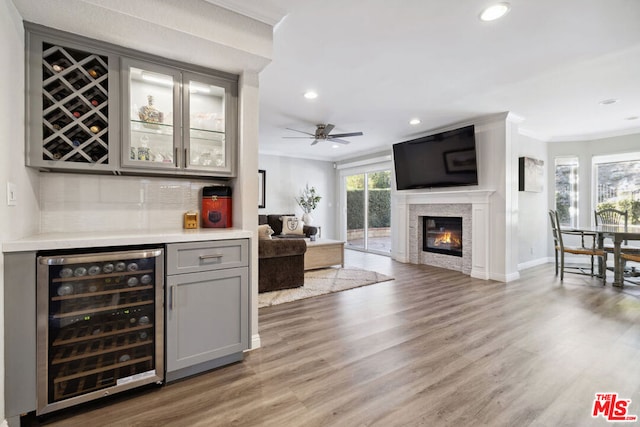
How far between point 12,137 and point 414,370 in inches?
111

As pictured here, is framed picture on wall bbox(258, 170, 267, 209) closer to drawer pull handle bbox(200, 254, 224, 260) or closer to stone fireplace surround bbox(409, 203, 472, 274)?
stone fireplace surround bbox(409, 203, 472, 274)

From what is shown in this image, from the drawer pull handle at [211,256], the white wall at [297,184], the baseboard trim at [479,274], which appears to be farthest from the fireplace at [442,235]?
the drawer pull handle at [211,256]

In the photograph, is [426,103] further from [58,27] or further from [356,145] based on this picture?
[58,27]

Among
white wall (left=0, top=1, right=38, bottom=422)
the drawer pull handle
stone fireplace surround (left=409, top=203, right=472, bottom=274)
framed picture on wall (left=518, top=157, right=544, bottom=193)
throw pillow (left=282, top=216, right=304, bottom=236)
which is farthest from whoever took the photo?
throw pillow (left=282, top=216, right=304, bottom=236)

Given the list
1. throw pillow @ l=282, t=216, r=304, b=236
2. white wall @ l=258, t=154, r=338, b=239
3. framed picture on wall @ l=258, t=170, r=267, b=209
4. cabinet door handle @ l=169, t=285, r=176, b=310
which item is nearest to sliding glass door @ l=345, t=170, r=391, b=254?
white wall @ l=258, t=154, r=338, b=239

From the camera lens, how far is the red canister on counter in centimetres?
248

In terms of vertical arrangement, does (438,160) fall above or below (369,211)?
above

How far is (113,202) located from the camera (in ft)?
7.39

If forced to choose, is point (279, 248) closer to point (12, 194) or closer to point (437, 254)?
point (12, 194)

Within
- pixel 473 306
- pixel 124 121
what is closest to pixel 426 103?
pixel 473 306

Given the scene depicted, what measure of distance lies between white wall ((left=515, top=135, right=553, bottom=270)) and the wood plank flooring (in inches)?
80.1

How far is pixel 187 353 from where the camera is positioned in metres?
1.95

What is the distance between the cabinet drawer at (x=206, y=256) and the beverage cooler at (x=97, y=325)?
0.26 ft

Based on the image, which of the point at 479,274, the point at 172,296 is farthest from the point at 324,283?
the point at 172,296
